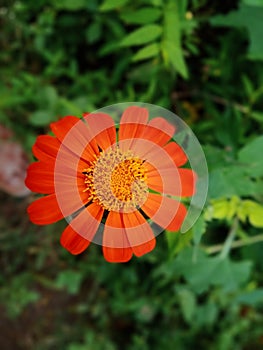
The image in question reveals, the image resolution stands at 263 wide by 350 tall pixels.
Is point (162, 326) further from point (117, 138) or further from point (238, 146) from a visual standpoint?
point (117, 138)

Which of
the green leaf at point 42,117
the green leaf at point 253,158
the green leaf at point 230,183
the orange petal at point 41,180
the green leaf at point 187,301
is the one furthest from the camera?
the green leaf at point 187,301

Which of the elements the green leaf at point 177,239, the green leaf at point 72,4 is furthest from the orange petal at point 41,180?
the green leaf at point 72,4

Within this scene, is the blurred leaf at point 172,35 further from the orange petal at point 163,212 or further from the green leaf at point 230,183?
the orange petal at point 163,212

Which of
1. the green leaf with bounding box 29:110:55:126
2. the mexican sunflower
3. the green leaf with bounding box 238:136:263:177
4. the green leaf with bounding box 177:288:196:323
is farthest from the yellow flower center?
the green leaf with bounding box 177:288:196:323

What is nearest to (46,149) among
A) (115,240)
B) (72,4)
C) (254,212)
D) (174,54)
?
(115,240)

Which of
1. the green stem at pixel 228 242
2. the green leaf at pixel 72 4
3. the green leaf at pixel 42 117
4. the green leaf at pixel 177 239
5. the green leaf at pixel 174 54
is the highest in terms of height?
the green leaf at pixel 72 4

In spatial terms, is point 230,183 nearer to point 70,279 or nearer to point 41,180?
point 41,180
